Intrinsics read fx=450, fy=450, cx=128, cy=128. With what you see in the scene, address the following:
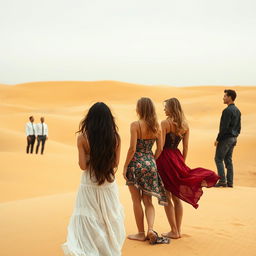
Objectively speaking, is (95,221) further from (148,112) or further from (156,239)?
(148,112)

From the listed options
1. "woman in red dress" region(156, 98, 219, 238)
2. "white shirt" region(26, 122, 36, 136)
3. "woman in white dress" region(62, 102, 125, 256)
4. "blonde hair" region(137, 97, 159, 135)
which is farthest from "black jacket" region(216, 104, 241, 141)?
"white shirt" region(26, 122, 36, 136)

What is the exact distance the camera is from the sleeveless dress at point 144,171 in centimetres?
562

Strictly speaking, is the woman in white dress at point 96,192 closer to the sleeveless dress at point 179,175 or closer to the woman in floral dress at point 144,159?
the woman in floral dress at point 144,159

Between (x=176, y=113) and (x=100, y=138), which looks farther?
(x=176, y=113)

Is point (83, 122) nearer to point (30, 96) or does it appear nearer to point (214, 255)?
point (214, 255)

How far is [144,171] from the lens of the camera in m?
5.61

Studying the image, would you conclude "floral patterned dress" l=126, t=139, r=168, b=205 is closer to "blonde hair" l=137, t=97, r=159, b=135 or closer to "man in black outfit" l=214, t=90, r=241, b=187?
"blonde hair" l=137, t=97, r=159, b=135

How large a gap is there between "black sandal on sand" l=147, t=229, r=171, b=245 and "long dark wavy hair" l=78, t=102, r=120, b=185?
132cm

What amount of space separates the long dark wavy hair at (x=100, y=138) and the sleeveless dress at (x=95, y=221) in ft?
0.48

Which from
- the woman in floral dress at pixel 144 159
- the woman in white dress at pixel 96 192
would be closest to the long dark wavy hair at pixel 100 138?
the woman in white dress at pixel 96 192

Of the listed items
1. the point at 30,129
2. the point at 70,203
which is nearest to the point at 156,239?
the point at 70,203

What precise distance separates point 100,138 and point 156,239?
6.00 feet

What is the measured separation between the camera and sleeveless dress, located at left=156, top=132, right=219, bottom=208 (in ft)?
18.9

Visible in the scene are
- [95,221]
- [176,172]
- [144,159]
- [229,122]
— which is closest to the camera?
[95,221]
